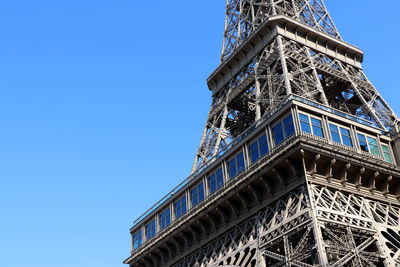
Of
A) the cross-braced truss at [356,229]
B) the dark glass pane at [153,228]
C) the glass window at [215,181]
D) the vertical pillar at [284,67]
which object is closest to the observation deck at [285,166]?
the glass window at [215,181]

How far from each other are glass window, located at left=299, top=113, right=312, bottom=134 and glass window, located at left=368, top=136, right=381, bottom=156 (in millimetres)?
6359

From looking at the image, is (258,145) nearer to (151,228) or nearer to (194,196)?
(194,196)

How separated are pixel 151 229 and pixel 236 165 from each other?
13.6 m

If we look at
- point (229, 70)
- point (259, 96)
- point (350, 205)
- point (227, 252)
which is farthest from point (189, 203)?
point (229, 70)

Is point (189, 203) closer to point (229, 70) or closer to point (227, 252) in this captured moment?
point (227, 252)

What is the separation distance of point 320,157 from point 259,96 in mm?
15455

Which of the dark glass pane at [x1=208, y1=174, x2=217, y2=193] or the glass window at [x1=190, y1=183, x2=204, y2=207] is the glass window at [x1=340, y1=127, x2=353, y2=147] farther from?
the glass window at [x1=190, y1=183, x2=204, y2=207]

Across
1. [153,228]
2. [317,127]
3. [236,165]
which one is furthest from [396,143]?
[153,228]

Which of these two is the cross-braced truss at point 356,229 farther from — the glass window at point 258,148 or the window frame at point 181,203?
the window frame at point 181,203

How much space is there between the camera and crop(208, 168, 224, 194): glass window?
46.8 metres

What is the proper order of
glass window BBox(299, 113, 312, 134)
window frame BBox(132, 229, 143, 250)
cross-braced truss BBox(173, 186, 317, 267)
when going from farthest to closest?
1. window frame BBox(132, 229, 143, 250)
2. glass window BBox(299, 113, 312, 134)
3. cross-braced truss BBox(173, 186, 317, 267)

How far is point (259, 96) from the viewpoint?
176 feet

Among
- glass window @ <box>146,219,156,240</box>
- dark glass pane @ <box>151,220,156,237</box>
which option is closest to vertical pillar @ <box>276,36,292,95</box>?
dark glass pane @ <box>151,220,156,237</box>

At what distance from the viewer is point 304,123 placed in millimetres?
40906
